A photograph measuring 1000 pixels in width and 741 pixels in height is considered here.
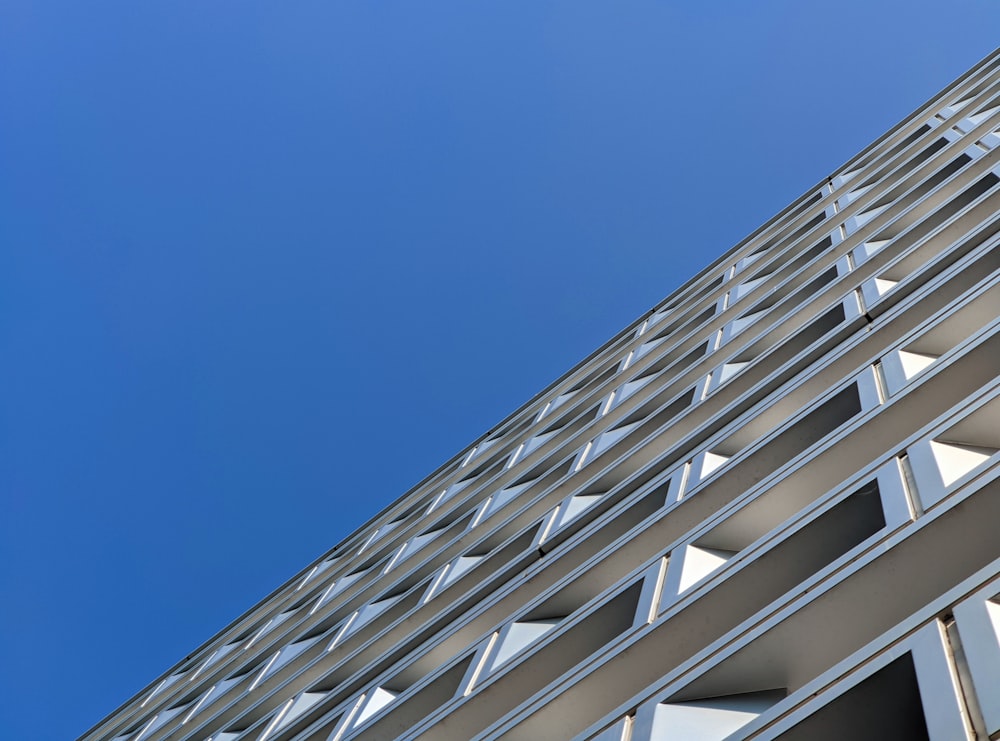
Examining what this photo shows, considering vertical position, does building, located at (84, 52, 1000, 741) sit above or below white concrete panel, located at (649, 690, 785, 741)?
above

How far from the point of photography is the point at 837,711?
16.3 ft

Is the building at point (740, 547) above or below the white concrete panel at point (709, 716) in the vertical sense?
above

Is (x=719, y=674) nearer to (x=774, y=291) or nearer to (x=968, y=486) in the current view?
(x=968, y=486)

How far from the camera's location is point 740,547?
9383 mm

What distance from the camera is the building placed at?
6.00 m

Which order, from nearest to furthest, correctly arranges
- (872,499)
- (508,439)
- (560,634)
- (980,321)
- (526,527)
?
1. (872,499)
2. (560,634)
3. (980,321)
4. (526,527)
5. (508,439)

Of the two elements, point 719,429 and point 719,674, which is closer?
point 719,674

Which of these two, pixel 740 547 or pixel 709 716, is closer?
pixel 709 716

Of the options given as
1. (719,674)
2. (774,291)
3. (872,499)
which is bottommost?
(719,674)

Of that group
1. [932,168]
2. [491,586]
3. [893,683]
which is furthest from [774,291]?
[893,683]

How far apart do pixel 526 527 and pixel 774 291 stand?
26.0 ft

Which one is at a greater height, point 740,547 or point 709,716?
point 740,547

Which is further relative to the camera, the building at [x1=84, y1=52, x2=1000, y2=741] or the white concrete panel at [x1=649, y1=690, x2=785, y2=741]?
the white concrete panel at [x1=649, y1=690, x2=785, y2=741]

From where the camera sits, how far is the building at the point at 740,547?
236 inches
